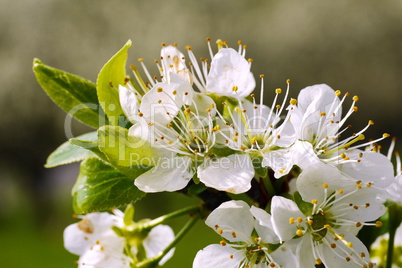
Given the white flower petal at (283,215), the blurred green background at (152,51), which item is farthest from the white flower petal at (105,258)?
the blurred green background at (152,51)

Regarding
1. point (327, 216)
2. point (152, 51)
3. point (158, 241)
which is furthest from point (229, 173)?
point (152, 51)

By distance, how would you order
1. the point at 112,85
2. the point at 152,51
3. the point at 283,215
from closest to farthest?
the point at 283,215
the point at 112,85
the point at 152,51

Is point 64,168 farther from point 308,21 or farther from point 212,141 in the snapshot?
point 212,141

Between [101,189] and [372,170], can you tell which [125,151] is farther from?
[372,170]

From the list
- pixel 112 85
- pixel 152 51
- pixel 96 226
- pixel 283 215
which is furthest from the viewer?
pixel 152 51

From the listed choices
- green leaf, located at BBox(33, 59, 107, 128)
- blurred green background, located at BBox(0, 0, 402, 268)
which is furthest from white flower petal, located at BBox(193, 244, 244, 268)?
blurred green background, located at BBox(0, 0, 402, 268)

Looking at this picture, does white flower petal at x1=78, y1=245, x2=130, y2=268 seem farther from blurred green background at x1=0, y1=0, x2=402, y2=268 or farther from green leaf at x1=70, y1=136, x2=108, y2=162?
blurred green background at x1=0, y1=0, x2=402, y2=268

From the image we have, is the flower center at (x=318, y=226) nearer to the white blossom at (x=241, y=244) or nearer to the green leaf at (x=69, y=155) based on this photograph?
the white blossom at (x=241, y=244)
